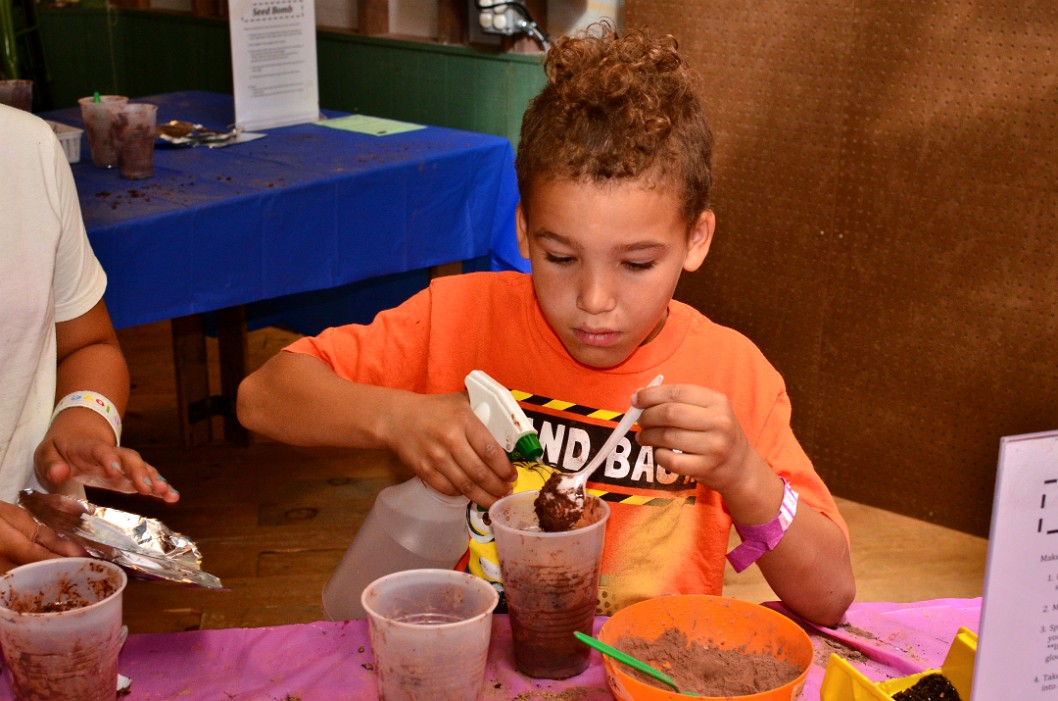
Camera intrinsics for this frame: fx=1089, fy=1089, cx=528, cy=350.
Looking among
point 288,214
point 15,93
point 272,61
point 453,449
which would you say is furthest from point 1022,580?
point 272,61

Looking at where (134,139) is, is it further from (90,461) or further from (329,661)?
(329,661)

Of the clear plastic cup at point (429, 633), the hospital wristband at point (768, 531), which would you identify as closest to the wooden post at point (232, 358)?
the hospital wristband at point (768, 531)

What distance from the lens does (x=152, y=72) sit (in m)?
6.21

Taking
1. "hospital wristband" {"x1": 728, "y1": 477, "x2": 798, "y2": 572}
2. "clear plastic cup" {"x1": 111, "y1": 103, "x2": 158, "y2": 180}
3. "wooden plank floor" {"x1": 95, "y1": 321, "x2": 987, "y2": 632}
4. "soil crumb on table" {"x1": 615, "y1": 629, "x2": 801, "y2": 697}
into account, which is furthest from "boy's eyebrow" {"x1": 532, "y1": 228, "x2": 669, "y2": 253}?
"clear plastic cup" {"x1": 111, "y1": 103, "x2": 158, "y2": 180}

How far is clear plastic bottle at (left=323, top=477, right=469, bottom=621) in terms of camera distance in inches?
56.6

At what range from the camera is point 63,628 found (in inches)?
38.5

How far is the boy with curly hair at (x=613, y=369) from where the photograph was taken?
4.08ft

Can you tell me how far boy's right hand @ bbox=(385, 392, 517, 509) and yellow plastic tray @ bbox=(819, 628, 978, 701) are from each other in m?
0.38

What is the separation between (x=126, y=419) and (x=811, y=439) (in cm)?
249

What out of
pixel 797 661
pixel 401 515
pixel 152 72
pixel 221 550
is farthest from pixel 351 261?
pixel 152 72

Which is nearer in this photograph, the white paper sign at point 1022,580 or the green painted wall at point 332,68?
the white paper sign at point 1022,580

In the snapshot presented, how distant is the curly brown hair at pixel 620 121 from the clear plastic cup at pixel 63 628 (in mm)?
702

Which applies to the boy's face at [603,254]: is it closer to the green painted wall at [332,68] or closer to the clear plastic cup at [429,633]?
the clear plastic cup at [429,633]

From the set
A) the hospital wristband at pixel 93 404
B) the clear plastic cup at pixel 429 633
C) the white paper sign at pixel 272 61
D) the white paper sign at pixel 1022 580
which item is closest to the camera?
the white paper sign at pixel 1022 580
